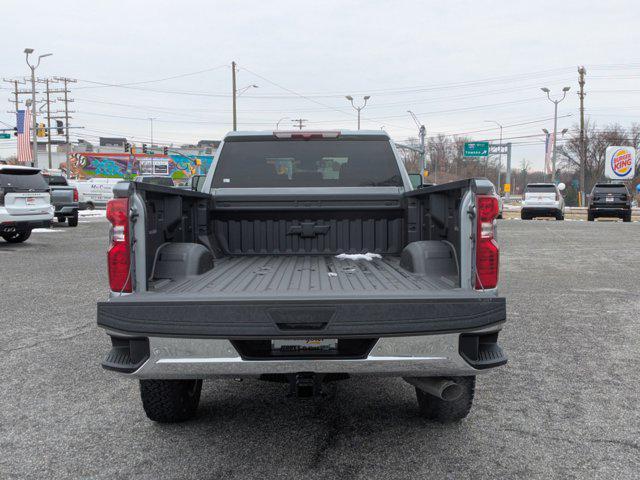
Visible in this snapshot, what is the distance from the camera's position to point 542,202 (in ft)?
88.0

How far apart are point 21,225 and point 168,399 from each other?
12461mm

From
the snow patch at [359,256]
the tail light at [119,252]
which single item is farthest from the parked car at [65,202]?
the tail light at [119,252]

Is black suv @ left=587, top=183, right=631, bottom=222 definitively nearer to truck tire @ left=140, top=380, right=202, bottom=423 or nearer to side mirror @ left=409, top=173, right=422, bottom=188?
side mirror @ left=409, top=173, right=422, bottom=188

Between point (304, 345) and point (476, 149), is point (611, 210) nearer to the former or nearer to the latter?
point (304, 345)

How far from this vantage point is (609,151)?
156 feet

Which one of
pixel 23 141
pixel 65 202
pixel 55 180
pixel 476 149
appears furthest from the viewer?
pixel 476 149

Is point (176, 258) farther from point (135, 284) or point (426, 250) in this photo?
point (426, 250)

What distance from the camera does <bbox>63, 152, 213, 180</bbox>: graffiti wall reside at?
265 ft

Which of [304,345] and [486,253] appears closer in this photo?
[304,345]

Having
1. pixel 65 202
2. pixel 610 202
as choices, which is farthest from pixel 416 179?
pixel 610 202

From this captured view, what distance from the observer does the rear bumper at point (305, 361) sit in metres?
2.99

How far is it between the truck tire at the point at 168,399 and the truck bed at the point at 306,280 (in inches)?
24.8

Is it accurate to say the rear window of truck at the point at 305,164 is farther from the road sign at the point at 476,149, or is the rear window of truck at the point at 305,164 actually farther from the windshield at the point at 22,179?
the road sign at the point at 476,149

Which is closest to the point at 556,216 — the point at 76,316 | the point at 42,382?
the point at 76,316
